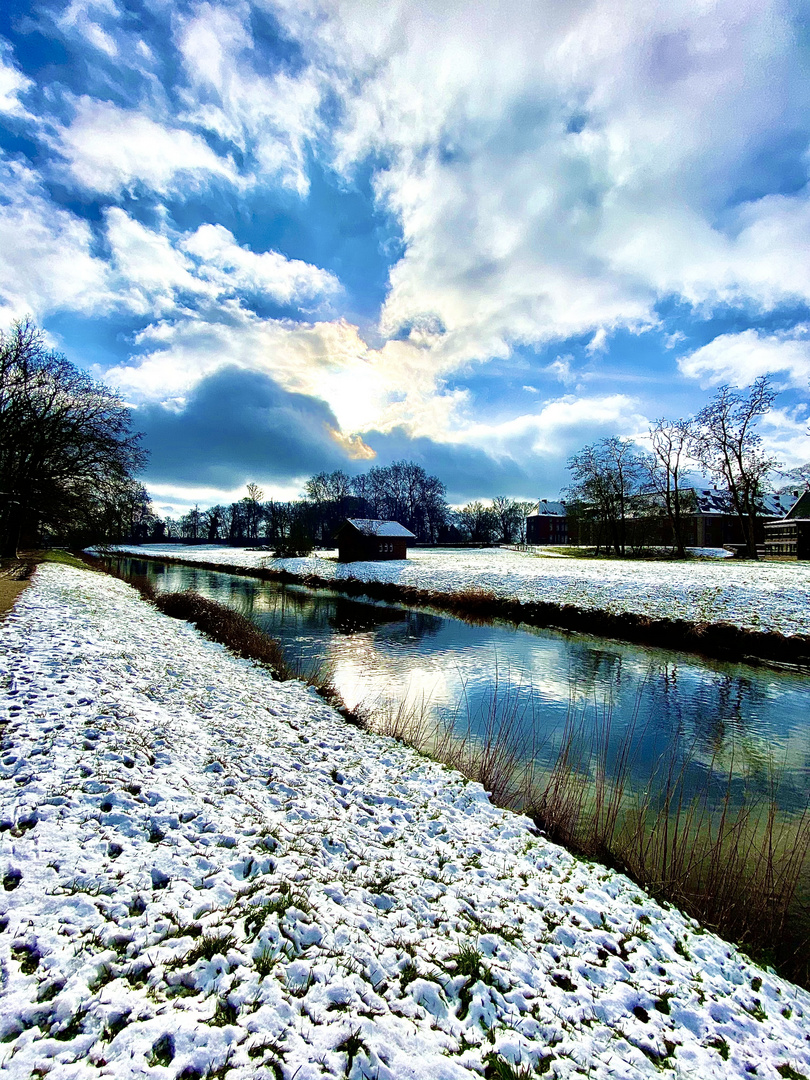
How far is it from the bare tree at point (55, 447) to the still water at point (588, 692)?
1289 cm

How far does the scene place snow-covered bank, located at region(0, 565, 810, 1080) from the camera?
259 cm

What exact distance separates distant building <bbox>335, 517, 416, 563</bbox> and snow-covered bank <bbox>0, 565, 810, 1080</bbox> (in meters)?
40.1

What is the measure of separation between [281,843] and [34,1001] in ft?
7.04

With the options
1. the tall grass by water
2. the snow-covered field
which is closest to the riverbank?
the snow-covered field

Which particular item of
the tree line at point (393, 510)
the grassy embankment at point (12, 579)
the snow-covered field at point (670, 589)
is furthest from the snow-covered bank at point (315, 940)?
the tree line at point (393, 510)

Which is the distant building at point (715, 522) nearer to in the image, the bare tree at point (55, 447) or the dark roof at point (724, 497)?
the dark roof at point (724, 497)

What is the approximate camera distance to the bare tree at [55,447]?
20.5 metres

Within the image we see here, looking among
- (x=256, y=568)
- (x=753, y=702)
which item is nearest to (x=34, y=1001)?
(x=753, y=702)

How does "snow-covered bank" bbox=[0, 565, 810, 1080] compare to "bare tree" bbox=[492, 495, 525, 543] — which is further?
"bare tree" bbox=[492, 495, 525, 543]

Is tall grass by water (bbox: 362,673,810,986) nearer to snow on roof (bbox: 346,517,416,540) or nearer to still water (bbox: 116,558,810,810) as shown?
still water (bbox: 116,558,810,810)

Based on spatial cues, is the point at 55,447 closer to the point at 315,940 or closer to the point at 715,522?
the point at 315,940

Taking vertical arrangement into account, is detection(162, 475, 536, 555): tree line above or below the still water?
above

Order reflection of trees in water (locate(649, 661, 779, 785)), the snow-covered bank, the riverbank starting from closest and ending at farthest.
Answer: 1. the snow-covered bank
2. reflection of trees in water (locate(649, 661, 779, 785))
3. the riverbank

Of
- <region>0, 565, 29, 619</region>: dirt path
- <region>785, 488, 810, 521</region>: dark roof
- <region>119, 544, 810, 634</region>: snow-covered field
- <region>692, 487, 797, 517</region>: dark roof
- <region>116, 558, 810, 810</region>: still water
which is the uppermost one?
<region>692, 487, 797, 517</region>: dark roof
